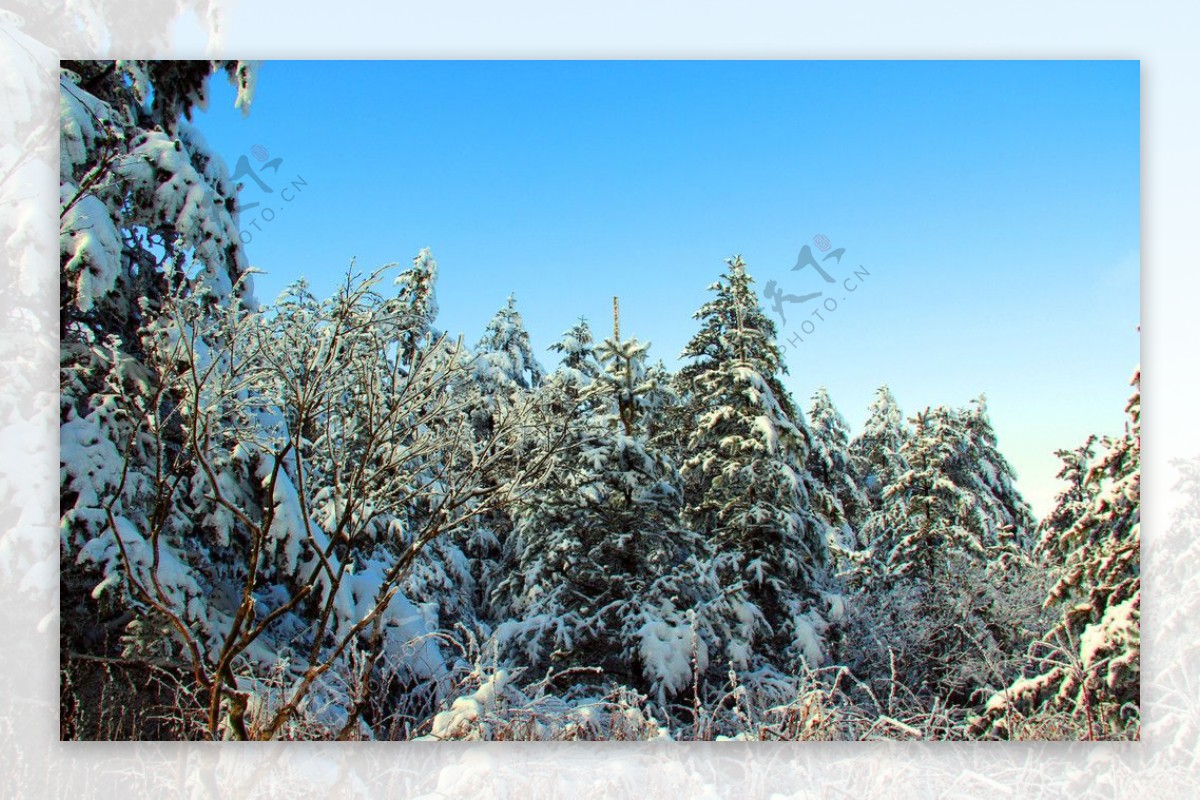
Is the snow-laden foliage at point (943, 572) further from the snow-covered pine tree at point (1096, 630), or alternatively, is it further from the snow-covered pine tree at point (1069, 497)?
the snow-covered pine tree at point (1069, 497)

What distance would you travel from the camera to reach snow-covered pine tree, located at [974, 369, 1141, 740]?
4.33m

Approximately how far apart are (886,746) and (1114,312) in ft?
9.03

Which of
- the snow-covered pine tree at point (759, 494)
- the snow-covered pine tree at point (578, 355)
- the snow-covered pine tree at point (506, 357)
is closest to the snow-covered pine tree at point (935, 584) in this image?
the snow-covered pine tree at point (759, 494)

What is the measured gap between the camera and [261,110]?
4.80 meters

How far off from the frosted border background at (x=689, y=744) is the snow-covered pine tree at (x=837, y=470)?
2224 millimetres

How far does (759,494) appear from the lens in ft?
27.5

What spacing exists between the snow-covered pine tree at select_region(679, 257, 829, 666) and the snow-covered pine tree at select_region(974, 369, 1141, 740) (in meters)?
3.26

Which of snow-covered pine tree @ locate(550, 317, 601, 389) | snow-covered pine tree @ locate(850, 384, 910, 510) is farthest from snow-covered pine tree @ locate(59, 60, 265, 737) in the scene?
snow-covered pine tree @ locate(850, 384, 910, 510)

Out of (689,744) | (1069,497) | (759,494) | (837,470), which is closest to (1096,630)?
(1069,497)

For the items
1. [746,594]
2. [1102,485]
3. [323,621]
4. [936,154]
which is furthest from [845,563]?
[323,621]

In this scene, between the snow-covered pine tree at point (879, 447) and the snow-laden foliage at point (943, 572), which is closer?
the snow-covered pine tree at point (879, 447)

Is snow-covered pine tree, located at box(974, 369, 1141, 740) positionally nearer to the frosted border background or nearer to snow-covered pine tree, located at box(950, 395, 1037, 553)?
the frosted border background

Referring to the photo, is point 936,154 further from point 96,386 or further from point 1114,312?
point 96,386

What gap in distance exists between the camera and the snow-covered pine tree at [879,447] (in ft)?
17.8
